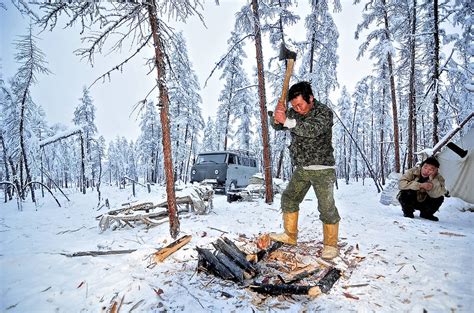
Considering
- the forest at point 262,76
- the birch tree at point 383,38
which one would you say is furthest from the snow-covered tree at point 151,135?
the birch tree at point 383,38

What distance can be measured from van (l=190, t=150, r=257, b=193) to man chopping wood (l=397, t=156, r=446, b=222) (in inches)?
390

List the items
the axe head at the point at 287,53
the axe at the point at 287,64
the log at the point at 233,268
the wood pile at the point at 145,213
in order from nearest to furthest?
the log at the point at 233,268 < the axe at the point at 287,64 < the axe head at the point at 287,53 < the wood pile at the point at 145,213

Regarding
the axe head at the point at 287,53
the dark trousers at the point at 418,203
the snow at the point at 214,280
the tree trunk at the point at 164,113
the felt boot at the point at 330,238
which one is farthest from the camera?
the dark trousers at the point at 418,203

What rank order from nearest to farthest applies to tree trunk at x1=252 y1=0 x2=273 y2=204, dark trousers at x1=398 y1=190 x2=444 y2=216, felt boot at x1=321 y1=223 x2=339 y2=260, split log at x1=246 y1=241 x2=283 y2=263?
split log at x1=246 y1=241 x2=283 y2=263
felt boot at x1=321 y1=223 x2=339 y2=260
dark trousers at x1=398 y1=190 x2=444 y2=216
tree trunk at x1=252 y1=0 x2=273 y2=204

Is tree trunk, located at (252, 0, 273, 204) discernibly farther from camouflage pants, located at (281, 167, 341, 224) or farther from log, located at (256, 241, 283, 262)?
log, located at (256, 241, 283, 262)

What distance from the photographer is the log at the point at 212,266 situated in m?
2.90

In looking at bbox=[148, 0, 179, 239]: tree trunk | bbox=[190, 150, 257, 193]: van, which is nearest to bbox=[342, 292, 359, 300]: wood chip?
bbox=[148, 0, 179, 239]: tree trunk

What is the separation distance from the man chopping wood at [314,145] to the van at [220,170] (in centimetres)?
1147

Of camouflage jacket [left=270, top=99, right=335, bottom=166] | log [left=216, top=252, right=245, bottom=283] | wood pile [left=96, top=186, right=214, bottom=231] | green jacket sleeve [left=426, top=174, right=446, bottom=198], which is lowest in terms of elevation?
wood pile [left=96, top=186, right=214, bottom=231]

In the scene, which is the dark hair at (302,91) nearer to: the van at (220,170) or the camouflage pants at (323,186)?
the camouflage pants at (323,186)

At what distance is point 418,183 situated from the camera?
19.3 ft

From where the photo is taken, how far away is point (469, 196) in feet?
24.1

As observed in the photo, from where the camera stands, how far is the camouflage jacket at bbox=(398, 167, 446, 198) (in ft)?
18.9

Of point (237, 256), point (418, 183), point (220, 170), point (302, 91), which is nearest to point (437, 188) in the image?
point (418, 183)
